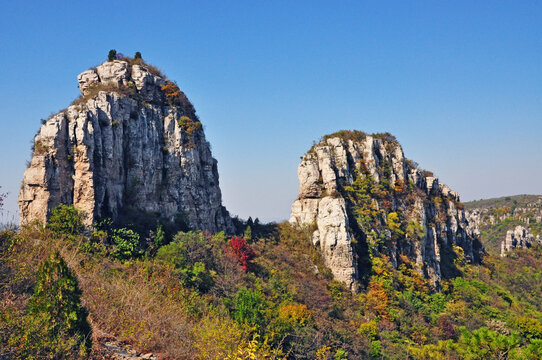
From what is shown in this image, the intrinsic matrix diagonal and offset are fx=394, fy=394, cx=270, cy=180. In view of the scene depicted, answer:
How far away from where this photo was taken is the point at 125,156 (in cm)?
2684

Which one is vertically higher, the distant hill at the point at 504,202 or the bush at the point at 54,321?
the distant hill at the point at 504,202

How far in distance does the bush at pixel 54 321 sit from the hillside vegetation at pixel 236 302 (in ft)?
0.10

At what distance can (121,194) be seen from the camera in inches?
1010

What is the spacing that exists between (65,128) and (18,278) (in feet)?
48.0

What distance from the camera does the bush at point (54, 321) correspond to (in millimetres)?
7840

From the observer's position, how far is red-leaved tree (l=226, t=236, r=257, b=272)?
27.4 m

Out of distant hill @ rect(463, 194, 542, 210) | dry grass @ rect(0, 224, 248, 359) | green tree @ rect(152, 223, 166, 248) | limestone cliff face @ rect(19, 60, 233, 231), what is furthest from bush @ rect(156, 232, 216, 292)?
distant hill @ rect(463, 194, 542, 210)

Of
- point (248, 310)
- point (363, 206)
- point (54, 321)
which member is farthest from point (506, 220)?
point (54, 321)

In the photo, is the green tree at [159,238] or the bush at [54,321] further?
the green tree at [159,238]

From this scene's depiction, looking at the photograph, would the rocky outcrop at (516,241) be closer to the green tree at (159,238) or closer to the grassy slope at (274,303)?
the grassy slope at (274,303)

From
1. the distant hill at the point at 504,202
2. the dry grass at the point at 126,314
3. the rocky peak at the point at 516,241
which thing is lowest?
the rocky peak at the point at 516,241

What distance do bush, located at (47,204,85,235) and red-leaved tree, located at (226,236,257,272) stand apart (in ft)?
33.1

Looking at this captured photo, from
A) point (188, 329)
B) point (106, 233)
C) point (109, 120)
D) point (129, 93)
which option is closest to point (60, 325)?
point (188, 329)

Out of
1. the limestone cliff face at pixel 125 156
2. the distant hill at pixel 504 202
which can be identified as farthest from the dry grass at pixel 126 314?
the distant hill at pixel 504 202
